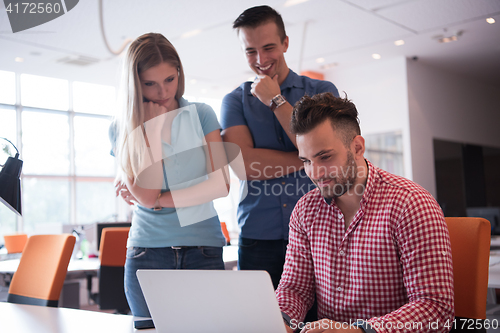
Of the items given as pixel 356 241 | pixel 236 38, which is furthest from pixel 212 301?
pixel 236 38

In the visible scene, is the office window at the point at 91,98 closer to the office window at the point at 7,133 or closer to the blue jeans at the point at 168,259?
the office window at the point at 7,133

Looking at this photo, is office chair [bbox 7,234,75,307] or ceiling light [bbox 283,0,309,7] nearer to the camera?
office chair [bbox 7,234,75,307]

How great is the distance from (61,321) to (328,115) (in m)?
1.06

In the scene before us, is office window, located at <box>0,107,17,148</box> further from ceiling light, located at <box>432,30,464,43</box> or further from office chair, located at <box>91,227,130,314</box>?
ceiling light, located at <box>432,30,464,43</box>

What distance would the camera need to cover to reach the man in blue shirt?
1824 mm

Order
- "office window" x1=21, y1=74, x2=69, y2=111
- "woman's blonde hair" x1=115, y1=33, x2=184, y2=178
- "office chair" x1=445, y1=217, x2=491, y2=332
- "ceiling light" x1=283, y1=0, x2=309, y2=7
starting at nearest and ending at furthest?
"office chair" x1=445, y1=217, x2=491, y2=332, "woman's blonde hair" x1=115, y1=33, x2=184, y2=178, "ceiling light" x1=283, y1=0, x2=309, y2=7, "office window" x1=21, y1=74, x2=69, y2=111

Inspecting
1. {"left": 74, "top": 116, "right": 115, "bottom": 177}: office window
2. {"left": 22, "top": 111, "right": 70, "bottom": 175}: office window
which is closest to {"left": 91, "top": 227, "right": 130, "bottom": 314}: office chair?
{"left": 22, "top": 111, "right": 70, "bottom": 175}: office window

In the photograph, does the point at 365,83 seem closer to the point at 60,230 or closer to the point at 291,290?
the point at 60,230

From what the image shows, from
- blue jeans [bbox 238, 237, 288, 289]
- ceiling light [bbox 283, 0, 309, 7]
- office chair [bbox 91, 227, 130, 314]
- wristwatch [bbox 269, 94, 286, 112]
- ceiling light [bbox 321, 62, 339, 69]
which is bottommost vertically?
office chair [bbox 91, 227, 130, 314]

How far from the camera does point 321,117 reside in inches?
55.0

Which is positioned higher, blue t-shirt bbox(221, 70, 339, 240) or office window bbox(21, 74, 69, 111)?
office window bbox(21, 74, 69, 111)

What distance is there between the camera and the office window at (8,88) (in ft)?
24.8

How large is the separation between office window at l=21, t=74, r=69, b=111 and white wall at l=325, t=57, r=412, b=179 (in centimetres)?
490

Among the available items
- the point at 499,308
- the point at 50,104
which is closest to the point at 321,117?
the point at 499,308
